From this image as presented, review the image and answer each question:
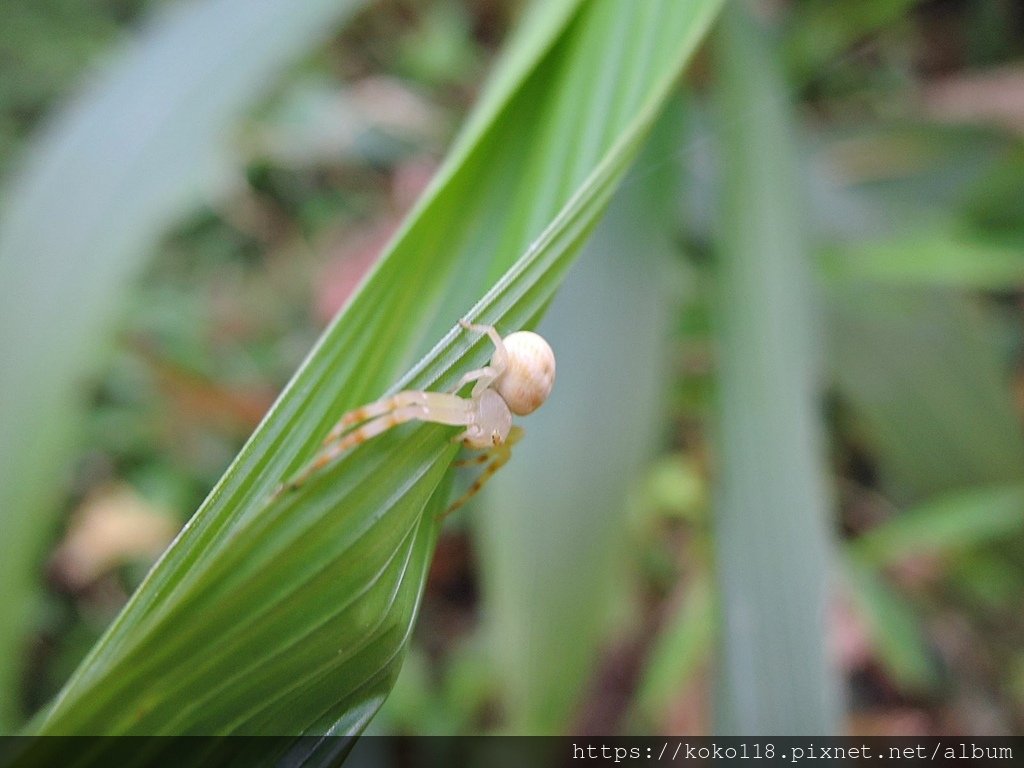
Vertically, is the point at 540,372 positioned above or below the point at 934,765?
above

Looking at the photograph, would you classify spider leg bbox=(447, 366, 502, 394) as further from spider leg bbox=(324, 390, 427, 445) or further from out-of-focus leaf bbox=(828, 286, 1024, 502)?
out-of-focus leaf bbox=(828, 286, 1024, 502)

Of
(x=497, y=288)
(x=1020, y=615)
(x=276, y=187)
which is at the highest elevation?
(x=276, y=187)

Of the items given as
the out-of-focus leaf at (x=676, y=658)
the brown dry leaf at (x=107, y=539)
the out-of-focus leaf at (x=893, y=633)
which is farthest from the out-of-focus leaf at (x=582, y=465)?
the brown dry leaf at (x=107, y=539)

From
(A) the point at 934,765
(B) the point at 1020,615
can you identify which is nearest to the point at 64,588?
(A) the point at 934,765

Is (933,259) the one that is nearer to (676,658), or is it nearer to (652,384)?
(652,384)

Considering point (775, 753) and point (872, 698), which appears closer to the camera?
point (775, 753)

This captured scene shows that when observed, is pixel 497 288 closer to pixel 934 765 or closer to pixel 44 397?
pixel 44 397

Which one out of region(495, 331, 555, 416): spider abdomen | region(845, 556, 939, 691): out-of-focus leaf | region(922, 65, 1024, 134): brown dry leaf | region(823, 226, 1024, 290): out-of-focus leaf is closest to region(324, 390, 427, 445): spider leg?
region(495, 331, 555, 416): spider abdomen

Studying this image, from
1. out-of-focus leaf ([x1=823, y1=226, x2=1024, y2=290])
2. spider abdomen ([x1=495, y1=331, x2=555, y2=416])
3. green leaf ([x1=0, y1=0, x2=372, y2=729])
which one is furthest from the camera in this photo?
out-of-focus leaf ([x1=823, y1=226, x2=1024, y2=290])
